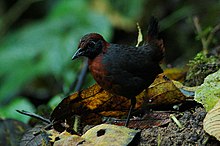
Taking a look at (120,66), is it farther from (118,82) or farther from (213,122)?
(213,122)

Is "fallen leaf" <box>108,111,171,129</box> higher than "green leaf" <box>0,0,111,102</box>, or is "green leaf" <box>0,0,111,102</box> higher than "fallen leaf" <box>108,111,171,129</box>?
"fallen leaf" <box>108,111,171,129</box>

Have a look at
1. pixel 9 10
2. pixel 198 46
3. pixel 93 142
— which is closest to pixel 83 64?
pixel 198 46

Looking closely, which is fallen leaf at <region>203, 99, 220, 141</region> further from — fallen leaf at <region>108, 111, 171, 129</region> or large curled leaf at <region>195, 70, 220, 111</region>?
fallen leaf at <region>108, 111, 171, 129</region>

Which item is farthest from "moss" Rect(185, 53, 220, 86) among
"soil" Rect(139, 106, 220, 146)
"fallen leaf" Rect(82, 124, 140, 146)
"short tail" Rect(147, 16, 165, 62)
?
"fallen leaf" Rect(82, 124, 140, 146)

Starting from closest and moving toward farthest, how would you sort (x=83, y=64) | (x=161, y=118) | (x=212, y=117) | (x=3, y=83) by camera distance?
(x=212, y=117) → (x=161, y=118) → (x=83, y=64) → (x=3, y=83)

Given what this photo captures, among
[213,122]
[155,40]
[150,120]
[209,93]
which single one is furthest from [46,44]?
[213,122]

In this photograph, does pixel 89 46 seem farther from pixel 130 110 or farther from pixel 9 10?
pixel 9 10

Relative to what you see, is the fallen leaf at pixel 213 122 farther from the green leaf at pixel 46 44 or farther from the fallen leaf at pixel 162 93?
the green leaf at pixel 46 44
